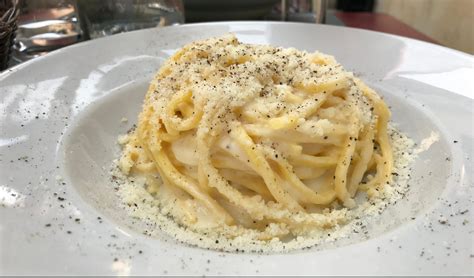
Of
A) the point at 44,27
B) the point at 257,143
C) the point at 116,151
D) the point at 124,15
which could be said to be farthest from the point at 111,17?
the point at 257,143

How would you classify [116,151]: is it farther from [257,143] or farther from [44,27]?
[44,27]

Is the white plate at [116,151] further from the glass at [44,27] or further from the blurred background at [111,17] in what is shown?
the glass at [44,27]

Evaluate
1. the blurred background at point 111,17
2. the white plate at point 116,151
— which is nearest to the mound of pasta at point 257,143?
the white plate at point 116,151

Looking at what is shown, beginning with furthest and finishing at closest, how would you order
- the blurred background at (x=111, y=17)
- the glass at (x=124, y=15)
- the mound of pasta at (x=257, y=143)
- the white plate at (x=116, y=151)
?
the glass at (x=124, y=15) → the blurred background at (x=111, y=17) → the mound of pasta at (x=257, y=143) → the white plate at (x=116, y=151)

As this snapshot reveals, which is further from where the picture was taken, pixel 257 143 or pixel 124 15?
pixel 124 15

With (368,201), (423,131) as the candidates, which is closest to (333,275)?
(368,201)

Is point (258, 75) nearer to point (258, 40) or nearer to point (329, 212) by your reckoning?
point (329, 212)
